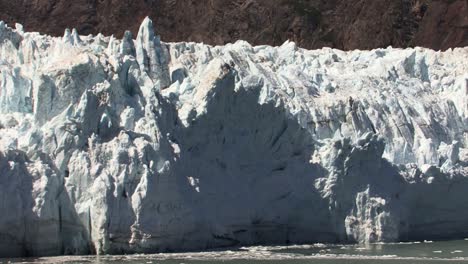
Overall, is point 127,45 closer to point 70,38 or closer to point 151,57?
point 151,57

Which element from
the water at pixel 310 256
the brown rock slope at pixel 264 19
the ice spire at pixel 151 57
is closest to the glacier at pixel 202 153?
the ice spire at pixel 151 57

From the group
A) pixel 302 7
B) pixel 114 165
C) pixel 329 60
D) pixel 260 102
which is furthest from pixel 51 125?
pixel 302 7

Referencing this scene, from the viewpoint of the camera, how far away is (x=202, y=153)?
3027 centimetres

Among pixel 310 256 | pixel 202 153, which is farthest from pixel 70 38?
pixel 310 256

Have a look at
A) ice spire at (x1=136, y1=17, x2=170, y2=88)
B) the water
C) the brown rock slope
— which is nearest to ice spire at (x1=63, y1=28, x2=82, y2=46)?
ice spire at (x1=136, y1=17, x2=170, y2=88)

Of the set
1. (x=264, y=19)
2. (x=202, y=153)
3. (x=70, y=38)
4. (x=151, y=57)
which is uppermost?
(x=264, y=19)

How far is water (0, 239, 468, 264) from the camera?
27.1 metres

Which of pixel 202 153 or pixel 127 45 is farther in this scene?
pixel 127 45

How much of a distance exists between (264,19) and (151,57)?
2961 centimetres

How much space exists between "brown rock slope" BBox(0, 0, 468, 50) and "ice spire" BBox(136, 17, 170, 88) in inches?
1074

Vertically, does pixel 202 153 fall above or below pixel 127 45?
below

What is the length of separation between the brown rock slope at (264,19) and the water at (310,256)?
30.5m

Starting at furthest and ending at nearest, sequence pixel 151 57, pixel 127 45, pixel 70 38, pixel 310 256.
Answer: pixel 151 57 < pixel 70 38 < pixel 127 45 < pixel 310 256

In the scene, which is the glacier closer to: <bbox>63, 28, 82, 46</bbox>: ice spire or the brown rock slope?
<bbox>63, 28, 82, 46</bbox>: ice spire
